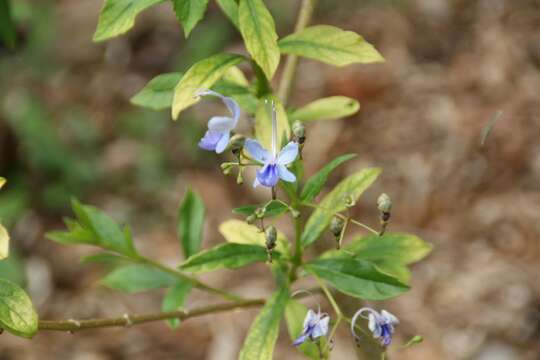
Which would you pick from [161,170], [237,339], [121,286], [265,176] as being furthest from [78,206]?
[161,170]

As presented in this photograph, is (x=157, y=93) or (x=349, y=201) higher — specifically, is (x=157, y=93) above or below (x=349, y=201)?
above

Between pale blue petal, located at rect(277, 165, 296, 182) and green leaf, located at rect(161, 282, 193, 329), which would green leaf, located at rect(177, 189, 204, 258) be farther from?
pale blue petal, located at rect(277, 165, 296, 182)

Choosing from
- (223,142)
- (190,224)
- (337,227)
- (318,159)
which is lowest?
(318,159)

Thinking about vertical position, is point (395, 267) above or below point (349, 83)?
above

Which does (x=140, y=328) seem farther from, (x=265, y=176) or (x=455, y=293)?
(x=265, y=176)

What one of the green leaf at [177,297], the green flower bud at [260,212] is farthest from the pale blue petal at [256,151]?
the green leaf at [177,297]

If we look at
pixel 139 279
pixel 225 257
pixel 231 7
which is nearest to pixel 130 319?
pixel 225 257

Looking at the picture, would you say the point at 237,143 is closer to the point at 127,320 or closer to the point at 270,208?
the point at 270,208
